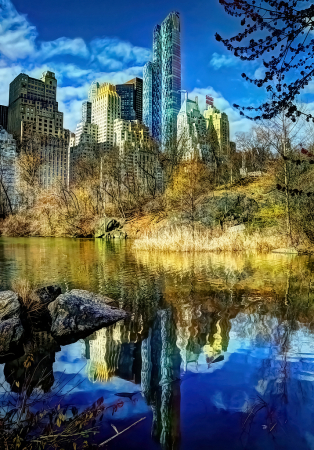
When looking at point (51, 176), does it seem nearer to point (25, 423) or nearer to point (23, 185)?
point (23, 185)

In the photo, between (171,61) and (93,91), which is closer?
(93,91)

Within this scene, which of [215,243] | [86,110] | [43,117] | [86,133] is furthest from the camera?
[86,110]

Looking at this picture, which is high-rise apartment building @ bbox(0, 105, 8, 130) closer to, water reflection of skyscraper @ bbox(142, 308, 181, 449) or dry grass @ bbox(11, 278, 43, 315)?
dry grass @ bbox(11, 278, 43, 315)

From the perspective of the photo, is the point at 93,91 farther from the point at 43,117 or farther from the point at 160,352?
the point at 160,352

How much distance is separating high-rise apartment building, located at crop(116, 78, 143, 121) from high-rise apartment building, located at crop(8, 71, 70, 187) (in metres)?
36.8

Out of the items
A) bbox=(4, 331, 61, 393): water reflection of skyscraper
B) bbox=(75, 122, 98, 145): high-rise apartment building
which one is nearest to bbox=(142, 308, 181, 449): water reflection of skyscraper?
bbox=(4, 331, 61, 393): water reflection of skyscraper

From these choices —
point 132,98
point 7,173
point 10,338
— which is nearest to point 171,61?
point 132,98

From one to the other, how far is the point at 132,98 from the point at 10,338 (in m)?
120

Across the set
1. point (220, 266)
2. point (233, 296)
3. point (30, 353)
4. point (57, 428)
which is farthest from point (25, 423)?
point (220, 266)

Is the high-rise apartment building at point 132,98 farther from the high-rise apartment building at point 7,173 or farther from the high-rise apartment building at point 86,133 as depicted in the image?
the high-rise apartment building at point 7,173

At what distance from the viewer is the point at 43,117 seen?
6900cm

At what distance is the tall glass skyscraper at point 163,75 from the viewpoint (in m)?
107

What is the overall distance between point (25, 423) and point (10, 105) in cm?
8018

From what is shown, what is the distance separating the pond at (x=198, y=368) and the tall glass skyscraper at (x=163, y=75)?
102748 mm
